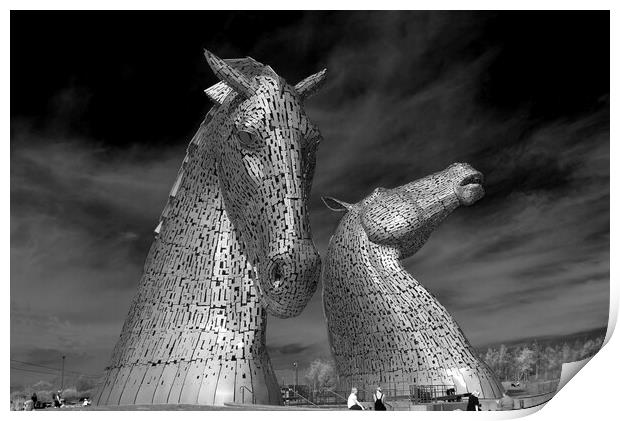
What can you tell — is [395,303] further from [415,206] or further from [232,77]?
[232,77]

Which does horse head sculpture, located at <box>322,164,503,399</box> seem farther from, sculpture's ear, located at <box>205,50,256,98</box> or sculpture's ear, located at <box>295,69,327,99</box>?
sculpture's ear, located at <box>205,50,256,98</box>

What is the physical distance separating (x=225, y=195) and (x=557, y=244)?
11.7m

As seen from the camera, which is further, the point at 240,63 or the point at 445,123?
the point at 445,123

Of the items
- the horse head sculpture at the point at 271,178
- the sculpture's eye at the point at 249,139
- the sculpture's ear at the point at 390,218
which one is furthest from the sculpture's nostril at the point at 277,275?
the sculpture's ear at the point at 390,218

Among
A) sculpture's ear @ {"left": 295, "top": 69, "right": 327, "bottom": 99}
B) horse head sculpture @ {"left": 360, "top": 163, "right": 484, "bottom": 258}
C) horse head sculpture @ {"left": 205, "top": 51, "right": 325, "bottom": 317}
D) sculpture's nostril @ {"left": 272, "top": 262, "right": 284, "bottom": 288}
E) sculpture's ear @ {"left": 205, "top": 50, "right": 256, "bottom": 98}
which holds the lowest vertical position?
sculpture's nostril @ {"left": 272, "top": 262, "right": 284, "bottom": 288}

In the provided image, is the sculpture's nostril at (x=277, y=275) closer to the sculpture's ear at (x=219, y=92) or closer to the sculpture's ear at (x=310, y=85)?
the sculpture's ear at (x=310, y=85)

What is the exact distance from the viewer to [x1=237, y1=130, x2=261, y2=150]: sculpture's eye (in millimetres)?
4797

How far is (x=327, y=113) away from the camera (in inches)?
632

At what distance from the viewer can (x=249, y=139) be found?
190 inches

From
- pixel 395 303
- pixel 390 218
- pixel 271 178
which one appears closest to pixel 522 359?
pixel 390 218

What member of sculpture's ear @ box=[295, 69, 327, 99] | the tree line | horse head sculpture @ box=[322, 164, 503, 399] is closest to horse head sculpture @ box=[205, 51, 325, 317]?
sculpture's ear @ box=[295, 69, 327, 99]

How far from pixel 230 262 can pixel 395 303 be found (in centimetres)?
382
